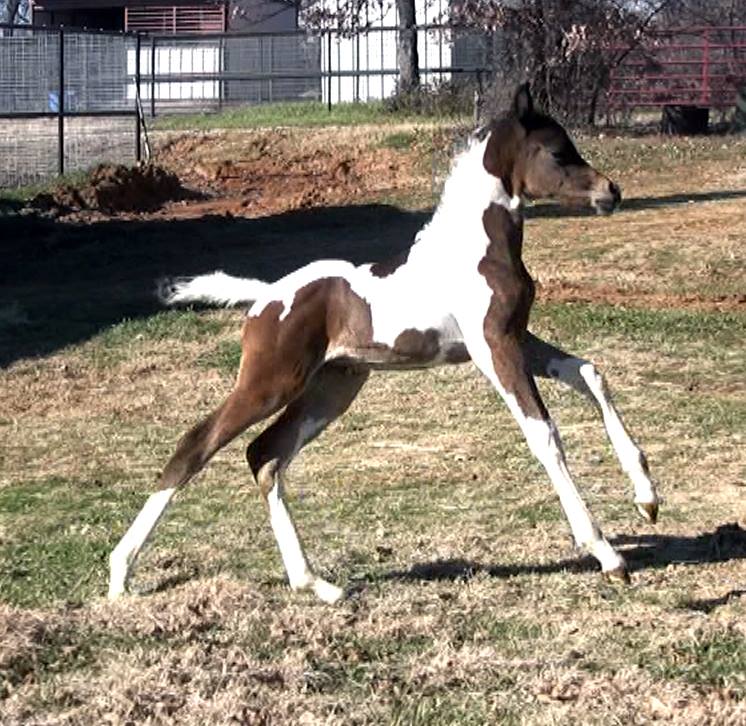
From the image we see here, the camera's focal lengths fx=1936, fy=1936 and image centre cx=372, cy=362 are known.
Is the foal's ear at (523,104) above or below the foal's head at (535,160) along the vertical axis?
above

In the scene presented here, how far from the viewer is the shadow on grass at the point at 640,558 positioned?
8.11m

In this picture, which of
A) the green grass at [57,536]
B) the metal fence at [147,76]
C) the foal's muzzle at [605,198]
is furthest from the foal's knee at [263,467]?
the metal fence at [147,76]

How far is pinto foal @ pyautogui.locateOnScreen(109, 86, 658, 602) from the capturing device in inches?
302

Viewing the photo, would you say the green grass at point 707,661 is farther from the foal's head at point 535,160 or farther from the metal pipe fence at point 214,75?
the metal pipe fence at point 214,75

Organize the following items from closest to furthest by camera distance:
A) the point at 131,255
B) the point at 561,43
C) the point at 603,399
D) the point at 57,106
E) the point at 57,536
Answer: the point at 603,399
the point at 57,536
the point at 131,255
the point at 57,106
the point at 561,43

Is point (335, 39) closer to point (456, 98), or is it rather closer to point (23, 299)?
point (456, 98)

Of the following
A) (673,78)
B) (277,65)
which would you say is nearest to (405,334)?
(673,78)

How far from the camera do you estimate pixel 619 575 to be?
7.61 meters

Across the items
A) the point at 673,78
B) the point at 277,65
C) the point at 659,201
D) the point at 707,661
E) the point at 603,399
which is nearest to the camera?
the point at 707,661

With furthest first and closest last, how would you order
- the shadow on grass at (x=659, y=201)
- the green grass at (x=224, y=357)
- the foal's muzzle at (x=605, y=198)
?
the shadow on grass at (x=659, y=201), the green grass at (x=224, y=357), the foal's muzzle at (x=605, y=198)

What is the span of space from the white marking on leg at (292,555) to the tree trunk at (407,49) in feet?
96.2

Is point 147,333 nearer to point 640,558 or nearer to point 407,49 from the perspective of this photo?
point 640,558

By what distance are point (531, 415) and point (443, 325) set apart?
53 centimetres

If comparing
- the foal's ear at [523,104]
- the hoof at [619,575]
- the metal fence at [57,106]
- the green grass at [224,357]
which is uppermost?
the metal fence at [57,106]
